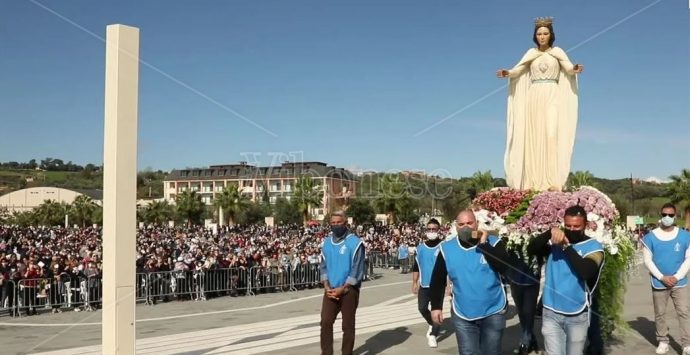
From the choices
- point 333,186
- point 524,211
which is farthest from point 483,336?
point 333,186

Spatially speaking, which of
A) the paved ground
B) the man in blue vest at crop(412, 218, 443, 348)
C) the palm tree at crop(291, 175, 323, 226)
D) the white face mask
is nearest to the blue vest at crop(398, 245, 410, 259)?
the paved ground

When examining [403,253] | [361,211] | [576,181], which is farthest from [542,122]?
[361,211]

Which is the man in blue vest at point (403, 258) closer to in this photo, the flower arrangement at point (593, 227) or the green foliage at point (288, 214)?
the flower arrangement at point (593, 227)

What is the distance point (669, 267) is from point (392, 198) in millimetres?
65475

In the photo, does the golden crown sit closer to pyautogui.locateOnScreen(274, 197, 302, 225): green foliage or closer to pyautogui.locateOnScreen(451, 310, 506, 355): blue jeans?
pyautogui.locateOnScreen(451, 310, 506, 355): blue jeans

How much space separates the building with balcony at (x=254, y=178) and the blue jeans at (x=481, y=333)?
102036mm

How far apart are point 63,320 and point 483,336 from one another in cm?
1032

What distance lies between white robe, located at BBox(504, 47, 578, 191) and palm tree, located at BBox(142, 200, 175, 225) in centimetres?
8020

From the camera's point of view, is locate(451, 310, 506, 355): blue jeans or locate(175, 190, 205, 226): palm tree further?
locate(175, 190, 205, 226): palm tree

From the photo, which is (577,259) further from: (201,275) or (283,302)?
(201,275)

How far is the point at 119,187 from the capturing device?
5.34 metres

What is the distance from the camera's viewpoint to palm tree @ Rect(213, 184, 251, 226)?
8028 centimetres

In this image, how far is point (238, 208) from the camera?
82.1 metres

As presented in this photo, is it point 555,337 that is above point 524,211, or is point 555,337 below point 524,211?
below
